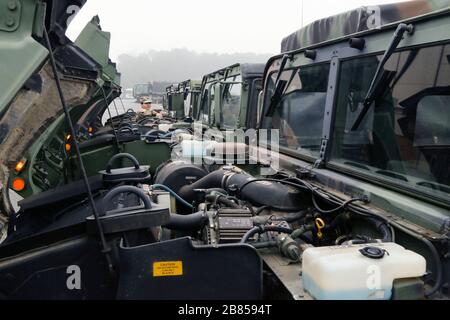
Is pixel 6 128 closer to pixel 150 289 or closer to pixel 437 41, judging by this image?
pixel 150 289

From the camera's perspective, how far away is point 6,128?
5.83 feet

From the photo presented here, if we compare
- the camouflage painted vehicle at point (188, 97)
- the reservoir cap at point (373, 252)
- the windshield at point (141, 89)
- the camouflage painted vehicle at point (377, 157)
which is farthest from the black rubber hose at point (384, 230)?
the windshield at point (141, 89)

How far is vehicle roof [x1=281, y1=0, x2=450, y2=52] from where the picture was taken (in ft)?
11.5

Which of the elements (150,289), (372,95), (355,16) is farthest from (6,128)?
(355,16)

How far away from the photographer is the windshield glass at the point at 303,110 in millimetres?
3182

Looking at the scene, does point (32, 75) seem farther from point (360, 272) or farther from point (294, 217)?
point (294, 217)

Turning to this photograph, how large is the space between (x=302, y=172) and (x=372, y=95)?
0.89 m

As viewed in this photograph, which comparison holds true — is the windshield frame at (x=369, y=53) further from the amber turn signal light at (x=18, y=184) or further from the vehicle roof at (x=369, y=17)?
the amber turn signal light at (x=18, y=184)

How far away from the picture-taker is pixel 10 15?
167 cm

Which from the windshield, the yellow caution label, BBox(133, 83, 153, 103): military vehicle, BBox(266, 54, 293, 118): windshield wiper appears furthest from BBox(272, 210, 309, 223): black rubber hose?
the windshield

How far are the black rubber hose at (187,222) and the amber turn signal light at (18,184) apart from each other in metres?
2.64

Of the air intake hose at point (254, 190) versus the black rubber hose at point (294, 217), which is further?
the air intake hose at point (254, 190)

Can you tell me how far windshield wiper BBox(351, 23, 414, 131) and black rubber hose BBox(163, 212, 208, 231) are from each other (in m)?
1.22
